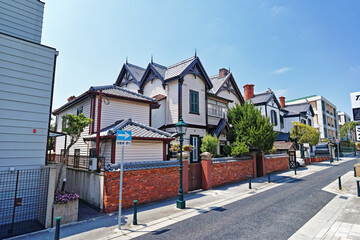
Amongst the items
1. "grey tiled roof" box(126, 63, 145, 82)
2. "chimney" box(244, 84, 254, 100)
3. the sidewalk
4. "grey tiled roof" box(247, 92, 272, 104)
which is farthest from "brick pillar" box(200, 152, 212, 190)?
"chimney" box(244, 84, 254, 100)

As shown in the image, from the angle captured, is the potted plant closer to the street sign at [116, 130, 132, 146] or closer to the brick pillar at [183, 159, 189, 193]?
the street sign at [116, 130, 132, 146]

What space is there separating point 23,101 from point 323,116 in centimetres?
6491

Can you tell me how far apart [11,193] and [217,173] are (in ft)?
38.7

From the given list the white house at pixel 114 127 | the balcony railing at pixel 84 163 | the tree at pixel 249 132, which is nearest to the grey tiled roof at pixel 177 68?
the white house at pixel 114 127

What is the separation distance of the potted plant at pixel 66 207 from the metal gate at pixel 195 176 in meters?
7.22

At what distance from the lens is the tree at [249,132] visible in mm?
17078

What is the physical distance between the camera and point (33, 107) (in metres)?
8.52

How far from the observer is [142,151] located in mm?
12656

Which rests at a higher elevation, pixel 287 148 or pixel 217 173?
pixel 287 148

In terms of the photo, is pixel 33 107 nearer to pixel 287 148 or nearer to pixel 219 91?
pixel 219 91

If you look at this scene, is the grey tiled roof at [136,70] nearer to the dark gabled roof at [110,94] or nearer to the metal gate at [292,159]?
the dark gabled roof at [110,94]

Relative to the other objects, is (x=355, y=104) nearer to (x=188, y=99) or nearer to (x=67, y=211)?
(x=67, y=211)

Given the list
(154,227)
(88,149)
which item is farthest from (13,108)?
(154,227)

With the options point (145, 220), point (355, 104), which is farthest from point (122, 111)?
point (355, 104)
